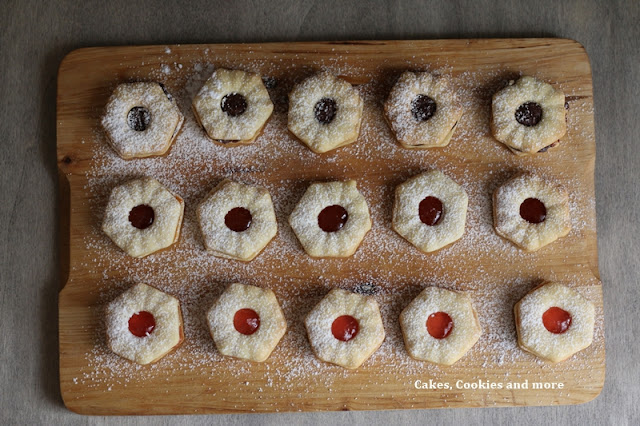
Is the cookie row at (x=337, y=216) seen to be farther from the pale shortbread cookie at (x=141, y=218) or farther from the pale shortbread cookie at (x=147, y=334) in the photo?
the pale shortbread cookie at (x=147, y=334)

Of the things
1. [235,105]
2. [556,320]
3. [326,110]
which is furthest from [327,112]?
[556,320]

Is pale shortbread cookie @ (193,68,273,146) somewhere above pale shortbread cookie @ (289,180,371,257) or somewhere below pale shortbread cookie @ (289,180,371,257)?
above

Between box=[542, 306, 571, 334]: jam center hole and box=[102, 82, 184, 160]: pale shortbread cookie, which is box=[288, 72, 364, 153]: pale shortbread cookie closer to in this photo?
box=[102, 82, 184, 160]: pale shortbread cookie

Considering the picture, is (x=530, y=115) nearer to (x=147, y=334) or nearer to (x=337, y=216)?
(x=337, y=216)

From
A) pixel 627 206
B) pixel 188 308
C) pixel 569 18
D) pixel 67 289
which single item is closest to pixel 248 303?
pixel 188 308

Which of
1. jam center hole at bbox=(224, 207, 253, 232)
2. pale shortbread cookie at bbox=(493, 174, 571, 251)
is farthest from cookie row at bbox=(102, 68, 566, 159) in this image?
jam center hole at bbox=(224, 207, 253, 232)

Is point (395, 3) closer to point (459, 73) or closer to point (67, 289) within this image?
point (459, 73)

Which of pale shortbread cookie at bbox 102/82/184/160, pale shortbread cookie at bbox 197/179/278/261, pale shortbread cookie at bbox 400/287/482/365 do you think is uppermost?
pale shortbread cookie at bbox 102/82/184/160
